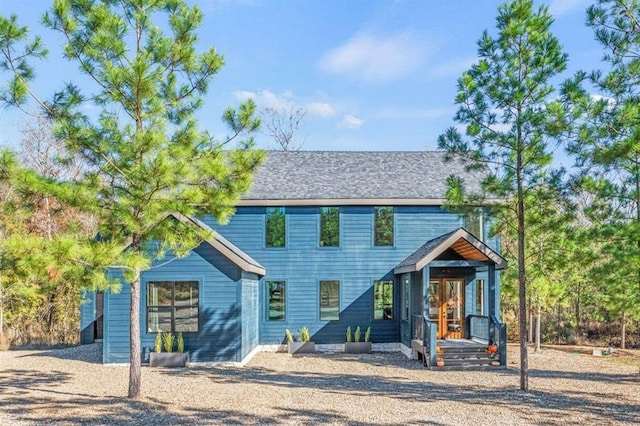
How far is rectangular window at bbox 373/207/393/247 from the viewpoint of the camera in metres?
16.5

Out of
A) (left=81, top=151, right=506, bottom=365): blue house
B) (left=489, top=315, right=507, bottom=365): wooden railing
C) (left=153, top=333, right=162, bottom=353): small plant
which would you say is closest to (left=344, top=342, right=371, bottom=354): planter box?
(left=81, top=151, right=506, bottom=365): blue house

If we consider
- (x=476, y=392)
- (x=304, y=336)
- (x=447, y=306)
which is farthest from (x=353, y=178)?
(x=476, y=392)

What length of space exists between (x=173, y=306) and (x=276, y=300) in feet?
13.2

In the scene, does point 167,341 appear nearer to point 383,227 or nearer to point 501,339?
point 383,227

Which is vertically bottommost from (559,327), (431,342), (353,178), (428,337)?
(559,327)

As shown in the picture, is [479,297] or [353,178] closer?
[479,297]

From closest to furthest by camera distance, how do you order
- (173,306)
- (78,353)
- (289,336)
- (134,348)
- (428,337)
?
(134,348)
(428,337)
(173,306)
(78,353)
(289,336)

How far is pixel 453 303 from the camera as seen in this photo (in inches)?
616

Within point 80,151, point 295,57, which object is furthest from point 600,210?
point 295,57

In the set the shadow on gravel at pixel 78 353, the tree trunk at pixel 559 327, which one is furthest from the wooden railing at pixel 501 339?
the shadow on gravel at pixel 78 353

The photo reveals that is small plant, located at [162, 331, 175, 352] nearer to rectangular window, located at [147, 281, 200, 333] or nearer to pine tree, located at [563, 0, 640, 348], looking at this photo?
rectangular window, located at [147, 281, 200, 333]

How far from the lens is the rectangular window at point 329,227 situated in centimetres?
1645

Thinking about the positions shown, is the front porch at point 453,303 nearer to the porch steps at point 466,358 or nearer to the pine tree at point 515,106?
the porch steps at point 466,358

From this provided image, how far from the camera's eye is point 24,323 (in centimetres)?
1834
